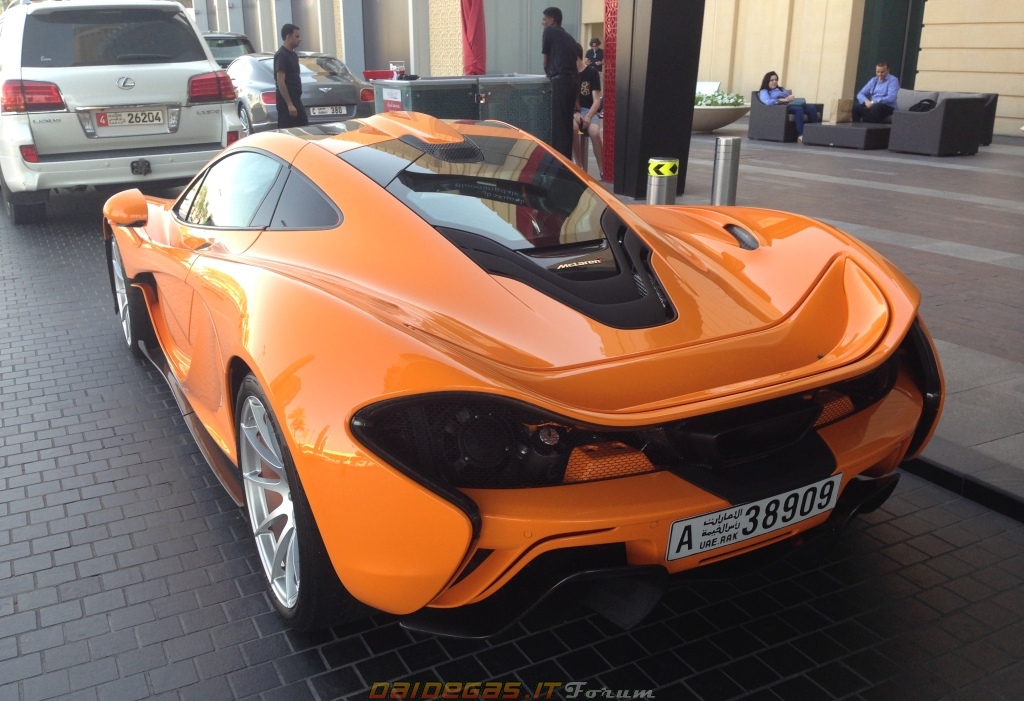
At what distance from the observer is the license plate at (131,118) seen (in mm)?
8797

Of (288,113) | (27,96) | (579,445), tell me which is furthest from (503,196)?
(288,113)

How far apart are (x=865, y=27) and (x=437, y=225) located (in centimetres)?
2083

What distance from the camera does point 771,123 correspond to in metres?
17.7

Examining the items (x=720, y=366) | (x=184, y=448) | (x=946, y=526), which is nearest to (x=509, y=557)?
(x=720, y=366)

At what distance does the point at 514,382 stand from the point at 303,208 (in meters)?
1.39

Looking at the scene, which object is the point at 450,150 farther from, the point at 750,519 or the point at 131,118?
the point at 131,118

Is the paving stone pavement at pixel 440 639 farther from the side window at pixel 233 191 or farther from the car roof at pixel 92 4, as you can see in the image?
the car roof at pixel 92 4

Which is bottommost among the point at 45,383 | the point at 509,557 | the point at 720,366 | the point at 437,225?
the point at 45,383

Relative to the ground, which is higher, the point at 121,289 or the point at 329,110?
the point at 329,110

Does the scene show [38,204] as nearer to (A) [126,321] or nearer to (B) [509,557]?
(A) [126,321]

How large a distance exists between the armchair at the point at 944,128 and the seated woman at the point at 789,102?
2.50m

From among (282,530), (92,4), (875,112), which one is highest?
(92,4)

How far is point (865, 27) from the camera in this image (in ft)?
68.7

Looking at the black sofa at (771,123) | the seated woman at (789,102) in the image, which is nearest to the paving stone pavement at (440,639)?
the black sofa at (771,123)
